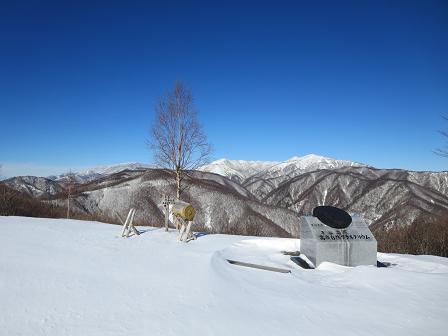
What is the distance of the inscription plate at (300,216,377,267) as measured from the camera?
30.9ft

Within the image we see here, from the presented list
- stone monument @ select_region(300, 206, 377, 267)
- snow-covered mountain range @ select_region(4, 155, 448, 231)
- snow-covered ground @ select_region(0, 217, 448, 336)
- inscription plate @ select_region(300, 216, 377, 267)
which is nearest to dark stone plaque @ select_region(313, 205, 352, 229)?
stone monument @ select_region(300, 206, 377, 267)

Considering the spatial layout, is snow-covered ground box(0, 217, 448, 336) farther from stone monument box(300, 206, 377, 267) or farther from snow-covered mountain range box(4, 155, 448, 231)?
snow-covered mountain range box(4, 155, 448, 231)

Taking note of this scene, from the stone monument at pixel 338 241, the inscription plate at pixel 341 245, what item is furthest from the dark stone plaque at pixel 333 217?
the inscription plate at pixel 341 245

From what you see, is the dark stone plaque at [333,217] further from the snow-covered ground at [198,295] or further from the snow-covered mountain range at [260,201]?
the snow-covered mountain range at [260,201]

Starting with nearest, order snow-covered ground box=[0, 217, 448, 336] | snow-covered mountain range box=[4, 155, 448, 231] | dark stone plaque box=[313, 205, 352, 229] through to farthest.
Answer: snow-covered ground box=[0, 217, 448, 336]
dark stone plaque box=[313, 205, 352, 229]
snow-covered mountain range box=[4, 155, 448, 231]

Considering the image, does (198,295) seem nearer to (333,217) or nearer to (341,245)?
(341,245)

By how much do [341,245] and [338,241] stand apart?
5.2 inches

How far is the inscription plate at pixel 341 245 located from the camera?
9.42 metres

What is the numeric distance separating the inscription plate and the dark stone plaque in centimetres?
12

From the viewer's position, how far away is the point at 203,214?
85.6 metres

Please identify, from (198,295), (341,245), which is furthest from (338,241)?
(198,295)

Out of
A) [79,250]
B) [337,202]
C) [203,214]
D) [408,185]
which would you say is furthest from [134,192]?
[408,185]

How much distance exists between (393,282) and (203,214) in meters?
79.2

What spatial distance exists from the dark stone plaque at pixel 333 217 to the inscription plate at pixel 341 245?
4.6 inches
